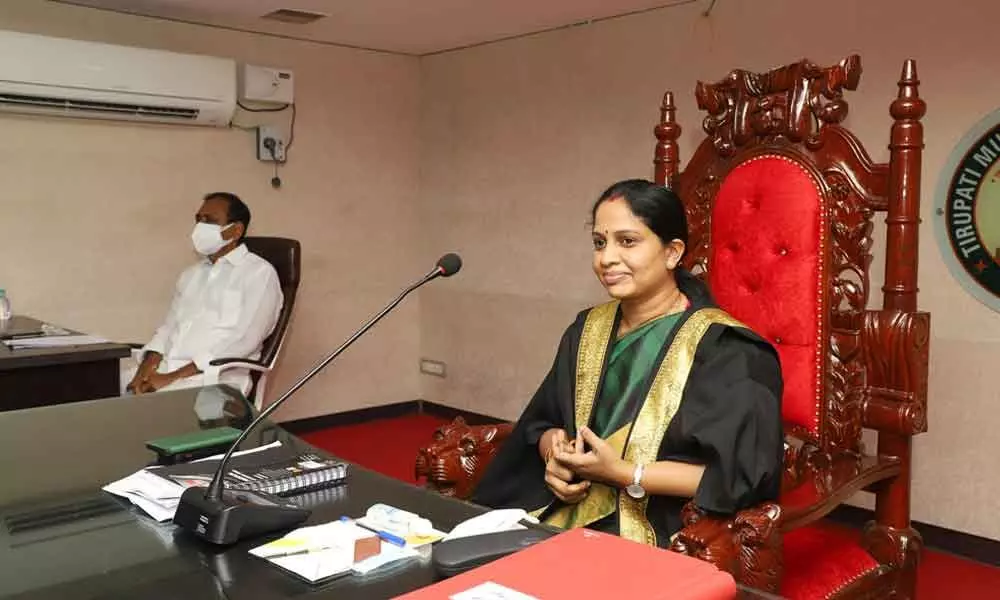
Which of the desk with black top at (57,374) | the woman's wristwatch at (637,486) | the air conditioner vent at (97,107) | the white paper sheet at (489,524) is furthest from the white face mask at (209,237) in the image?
the white paper sheet at (489,524)

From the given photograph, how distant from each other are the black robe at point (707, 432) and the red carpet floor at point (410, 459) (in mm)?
1530

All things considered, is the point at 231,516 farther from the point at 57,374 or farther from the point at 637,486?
the point at 57,374

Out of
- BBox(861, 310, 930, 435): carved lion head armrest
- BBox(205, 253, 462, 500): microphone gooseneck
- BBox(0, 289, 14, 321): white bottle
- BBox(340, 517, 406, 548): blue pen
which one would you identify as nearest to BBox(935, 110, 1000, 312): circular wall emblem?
BBox(861, 310, 930, 435): carved lion head armrest

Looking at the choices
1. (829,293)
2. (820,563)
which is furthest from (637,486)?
(829,293)

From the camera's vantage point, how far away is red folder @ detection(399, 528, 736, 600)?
100 centimetres

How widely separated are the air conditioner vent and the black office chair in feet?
2.51

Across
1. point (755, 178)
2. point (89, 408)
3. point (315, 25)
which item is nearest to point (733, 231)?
point (755, 178)

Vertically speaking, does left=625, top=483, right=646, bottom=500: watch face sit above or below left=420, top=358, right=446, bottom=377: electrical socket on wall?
above

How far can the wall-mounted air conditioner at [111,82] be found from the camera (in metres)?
3.80

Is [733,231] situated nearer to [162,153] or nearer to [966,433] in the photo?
[966,433]

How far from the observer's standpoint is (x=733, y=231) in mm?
2396

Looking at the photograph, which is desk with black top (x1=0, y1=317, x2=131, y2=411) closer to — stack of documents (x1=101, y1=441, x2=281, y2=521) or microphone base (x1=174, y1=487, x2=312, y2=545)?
stack of documents (x1=101, y1=441, x2=281, y2=521)

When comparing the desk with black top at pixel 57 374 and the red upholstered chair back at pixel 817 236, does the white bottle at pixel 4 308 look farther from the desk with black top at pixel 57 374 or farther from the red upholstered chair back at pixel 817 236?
the red upholstered chair back at pixel 817 236

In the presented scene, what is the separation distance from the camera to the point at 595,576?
41.1 inches
